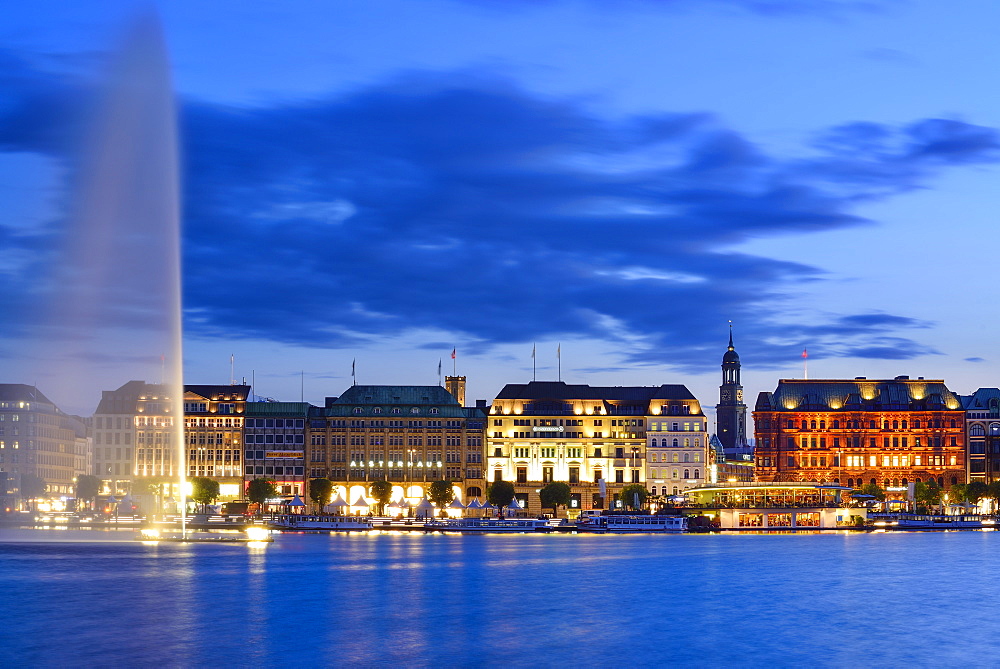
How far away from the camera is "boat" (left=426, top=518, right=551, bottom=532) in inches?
7028

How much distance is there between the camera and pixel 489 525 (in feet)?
598

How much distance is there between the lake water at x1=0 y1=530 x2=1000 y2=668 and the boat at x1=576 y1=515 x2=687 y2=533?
4711 centimetres

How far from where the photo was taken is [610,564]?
372ft

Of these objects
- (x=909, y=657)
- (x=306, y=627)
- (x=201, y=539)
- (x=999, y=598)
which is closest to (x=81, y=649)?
(x=306, y=627)

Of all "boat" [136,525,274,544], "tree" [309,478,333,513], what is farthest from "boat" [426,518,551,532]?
"boat" [136,525,274,544]

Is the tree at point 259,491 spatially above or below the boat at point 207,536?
above

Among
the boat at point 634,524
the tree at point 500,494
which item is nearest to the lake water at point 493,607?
the boat at point 634,524

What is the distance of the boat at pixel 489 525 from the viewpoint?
586ft

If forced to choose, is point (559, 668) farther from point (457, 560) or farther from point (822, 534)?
point (822, 534)

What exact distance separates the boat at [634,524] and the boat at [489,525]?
6.18m

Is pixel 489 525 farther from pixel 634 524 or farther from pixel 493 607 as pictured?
pixel 493 607

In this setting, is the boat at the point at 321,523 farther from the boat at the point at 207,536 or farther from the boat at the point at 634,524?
the boat at the point at 634,524

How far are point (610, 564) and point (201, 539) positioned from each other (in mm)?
54325

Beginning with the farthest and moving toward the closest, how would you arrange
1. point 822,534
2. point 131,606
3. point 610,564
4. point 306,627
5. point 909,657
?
point 822,534, point 610,564, point 131,606, point 306,627, point 909,657
